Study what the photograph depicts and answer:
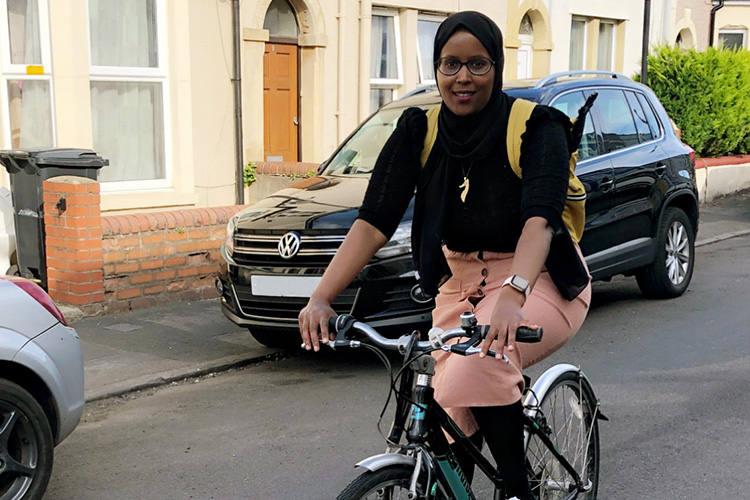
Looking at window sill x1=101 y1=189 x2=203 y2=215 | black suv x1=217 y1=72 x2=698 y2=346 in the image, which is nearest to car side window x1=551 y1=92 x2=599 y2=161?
black suv x1=217 y1=72 x2=698 y2=346

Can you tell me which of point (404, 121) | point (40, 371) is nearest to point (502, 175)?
point (404, 121)

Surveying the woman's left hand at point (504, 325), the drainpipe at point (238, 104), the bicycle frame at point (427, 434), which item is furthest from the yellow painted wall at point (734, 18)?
the woman's left hand at point (504, 325)

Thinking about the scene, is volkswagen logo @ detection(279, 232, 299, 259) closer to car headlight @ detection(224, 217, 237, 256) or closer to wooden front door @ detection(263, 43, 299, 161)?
car headlight @ detection(224, 217, 237, 256)

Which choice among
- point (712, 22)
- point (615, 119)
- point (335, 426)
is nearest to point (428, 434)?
point (335, 426)

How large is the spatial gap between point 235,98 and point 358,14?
2728 mm

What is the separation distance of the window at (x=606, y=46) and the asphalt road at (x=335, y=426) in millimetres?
13264

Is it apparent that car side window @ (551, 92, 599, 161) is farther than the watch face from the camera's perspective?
Yes

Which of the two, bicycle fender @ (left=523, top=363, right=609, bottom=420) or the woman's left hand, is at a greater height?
the woman's left hand

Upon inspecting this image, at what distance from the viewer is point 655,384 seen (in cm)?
609

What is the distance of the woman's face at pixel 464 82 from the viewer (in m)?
2.85

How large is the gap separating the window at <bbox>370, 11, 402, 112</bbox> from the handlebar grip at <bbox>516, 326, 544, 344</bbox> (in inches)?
469

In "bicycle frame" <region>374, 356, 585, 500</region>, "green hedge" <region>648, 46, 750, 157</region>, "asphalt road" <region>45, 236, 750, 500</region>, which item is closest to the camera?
"bicycle frame" <region>374, 356, 585, 500</region>

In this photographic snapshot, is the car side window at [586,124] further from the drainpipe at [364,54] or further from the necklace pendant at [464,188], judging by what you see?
the drainpipe at [364,54]

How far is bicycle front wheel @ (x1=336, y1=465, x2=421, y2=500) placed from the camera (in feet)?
8.44
